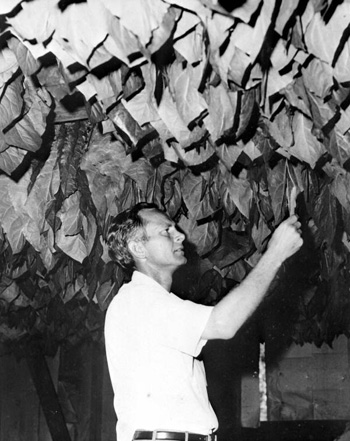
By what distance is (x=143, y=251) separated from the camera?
262cm

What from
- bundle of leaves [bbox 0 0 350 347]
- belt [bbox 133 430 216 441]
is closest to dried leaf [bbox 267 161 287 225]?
bundle of leaves [bbox 0 0 350 347]

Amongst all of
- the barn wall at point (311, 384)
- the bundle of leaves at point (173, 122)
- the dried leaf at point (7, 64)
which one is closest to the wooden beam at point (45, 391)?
the barn wall at point (311, 384)

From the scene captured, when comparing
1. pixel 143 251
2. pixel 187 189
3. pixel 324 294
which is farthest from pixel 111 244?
pixel 324 294

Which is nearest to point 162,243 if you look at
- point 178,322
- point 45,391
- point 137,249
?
point 137,249

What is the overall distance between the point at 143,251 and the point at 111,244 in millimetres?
183

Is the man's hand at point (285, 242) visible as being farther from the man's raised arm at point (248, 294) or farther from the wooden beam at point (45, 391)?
the wooden beam at point (45, 391)

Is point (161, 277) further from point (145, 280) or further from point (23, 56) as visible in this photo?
point (23, 56)

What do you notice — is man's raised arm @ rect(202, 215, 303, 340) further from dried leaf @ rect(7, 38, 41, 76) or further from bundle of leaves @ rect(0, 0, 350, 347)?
dried leaf @ rect(7, 38, 41, 76)

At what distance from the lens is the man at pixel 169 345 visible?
2240mm

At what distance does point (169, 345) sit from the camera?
2.31 meters

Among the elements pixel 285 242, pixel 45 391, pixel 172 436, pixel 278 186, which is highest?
pixel 285 242

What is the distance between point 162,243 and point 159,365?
480mm

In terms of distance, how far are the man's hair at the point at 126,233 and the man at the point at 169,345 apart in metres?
0.25

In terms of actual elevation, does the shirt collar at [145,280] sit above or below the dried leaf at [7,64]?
below
